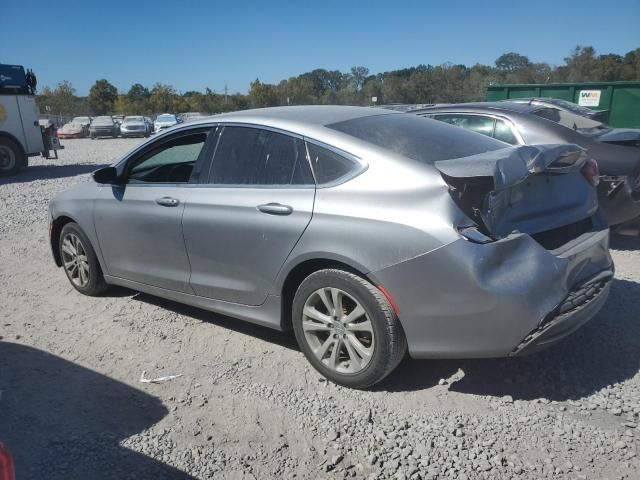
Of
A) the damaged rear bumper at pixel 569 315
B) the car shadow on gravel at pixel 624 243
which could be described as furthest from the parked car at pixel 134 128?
the damaged rear bumper at pixel 569 315

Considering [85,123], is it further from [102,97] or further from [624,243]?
[624,243]

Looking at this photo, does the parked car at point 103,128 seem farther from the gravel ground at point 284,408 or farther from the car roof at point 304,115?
the car roof at point 304,115

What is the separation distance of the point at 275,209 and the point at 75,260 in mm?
2664

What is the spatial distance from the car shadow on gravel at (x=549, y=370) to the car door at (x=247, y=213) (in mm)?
1085

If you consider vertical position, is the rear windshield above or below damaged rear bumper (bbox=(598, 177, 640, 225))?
above

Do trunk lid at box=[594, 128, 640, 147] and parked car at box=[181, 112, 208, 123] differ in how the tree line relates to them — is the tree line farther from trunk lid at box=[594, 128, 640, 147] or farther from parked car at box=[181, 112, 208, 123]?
trunk lid at box=[594, 128, 640, 147]

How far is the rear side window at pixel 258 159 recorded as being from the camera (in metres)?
3.32

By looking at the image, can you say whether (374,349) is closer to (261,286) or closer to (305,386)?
(305,386)

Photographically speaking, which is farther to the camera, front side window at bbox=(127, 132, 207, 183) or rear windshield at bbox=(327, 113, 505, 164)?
front side window at bbox=(127, 132, 207, 183)

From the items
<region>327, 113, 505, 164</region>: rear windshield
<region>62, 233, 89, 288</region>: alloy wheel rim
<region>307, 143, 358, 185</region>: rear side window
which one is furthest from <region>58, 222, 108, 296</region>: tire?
<region>327, 113, 505, 164</region>: rear windshield

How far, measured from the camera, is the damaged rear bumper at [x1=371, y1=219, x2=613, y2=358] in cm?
261

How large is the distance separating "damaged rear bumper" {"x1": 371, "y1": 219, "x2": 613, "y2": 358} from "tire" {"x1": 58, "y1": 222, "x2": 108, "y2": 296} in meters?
3.00

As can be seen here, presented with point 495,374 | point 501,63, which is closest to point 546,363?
point 495,374

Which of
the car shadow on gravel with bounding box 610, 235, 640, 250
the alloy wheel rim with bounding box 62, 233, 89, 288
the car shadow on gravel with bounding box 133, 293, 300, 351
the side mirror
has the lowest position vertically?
the car shadow on gravel with bounding box 610, 235, 640, 250
